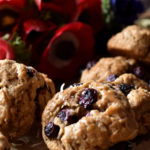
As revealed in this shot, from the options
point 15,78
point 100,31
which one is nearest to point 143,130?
point 15,78

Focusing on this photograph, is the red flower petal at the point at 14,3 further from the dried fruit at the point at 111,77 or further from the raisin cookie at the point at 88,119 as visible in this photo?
the raisin cookie at the point at 88,119

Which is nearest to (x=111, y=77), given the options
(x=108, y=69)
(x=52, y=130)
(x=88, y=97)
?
(x=108, y=69)

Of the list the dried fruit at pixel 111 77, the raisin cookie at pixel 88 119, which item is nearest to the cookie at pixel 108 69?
the dried fruit at pixel 111 77

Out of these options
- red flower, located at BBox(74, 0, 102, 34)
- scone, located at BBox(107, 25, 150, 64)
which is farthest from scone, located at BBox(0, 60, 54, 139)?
red flower, located at BBox(74, 0, 102, 34)

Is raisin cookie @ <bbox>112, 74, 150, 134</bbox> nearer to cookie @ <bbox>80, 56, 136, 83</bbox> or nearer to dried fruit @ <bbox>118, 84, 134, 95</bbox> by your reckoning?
dried fruit @ <bbox>118, 84, 134, 95</bbox>

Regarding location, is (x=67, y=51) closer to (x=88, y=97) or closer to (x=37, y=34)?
(x=37, y=34)

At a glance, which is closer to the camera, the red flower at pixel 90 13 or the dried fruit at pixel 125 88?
the dried fruit at pixel 125 88
